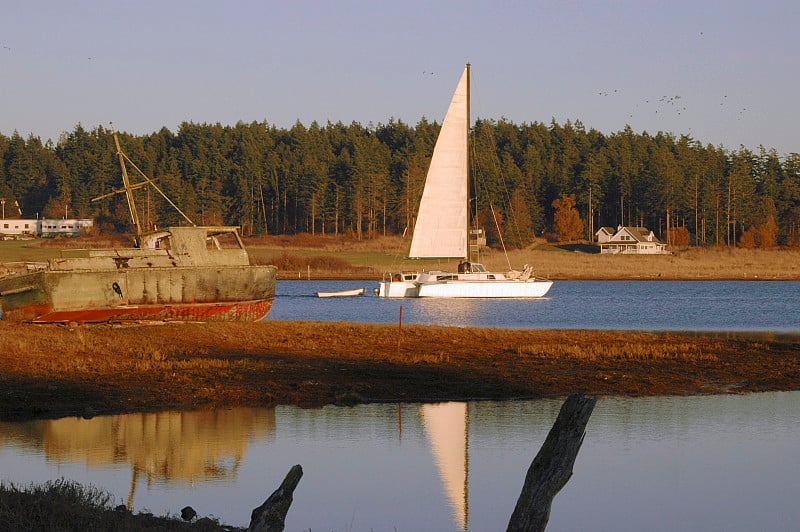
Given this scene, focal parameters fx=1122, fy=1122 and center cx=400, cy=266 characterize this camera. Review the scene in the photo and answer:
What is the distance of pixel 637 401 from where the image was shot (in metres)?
26.7

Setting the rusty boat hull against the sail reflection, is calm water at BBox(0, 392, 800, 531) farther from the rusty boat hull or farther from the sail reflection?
the rusty boat hull

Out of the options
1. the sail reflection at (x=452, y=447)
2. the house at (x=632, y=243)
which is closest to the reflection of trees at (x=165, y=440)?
the sail reflection at (x=452, y=447)

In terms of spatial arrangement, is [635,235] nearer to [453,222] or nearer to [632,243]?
[632,243]

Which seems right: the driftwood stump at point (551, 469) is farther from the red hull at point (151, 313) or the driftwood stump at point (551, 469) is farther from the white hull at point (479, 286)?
the white hull at point (479, 286)

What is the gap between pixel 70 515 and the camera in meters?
12.9

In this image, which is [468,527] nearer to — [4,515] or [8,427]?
[4,515]

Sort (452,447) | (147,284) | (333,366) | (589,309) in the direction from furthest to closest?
(589,309) < (147,284) < (333,366) < (452,447)

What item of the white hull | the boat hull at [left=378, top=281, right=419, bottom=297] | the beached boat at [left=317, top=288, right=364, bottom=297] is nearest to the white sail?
the white hull

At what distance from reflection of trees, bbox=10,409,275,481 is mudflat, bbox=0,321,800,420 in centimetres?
96

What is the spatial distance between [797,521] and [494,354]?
689 inches

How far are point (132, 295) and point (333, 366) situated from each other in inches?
461

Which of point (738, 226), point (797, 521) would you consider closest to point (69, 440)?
point (797, 521)

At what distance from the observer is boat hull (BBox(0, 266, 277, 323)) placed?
1479 inches

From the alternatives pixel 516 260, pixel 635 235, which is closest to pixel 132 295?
pixel 516 260
